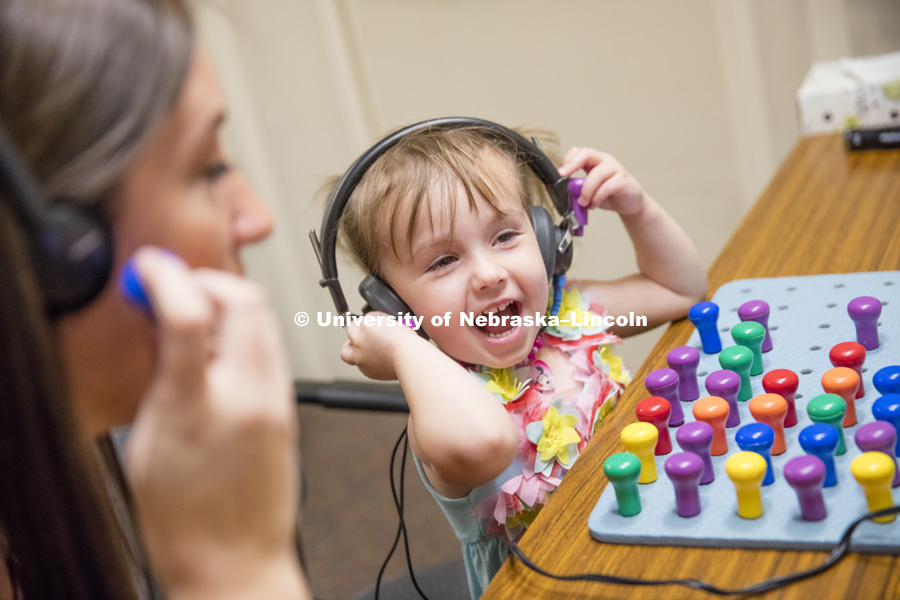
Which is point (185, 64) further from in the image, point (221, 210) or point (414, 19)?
point (414, 19)

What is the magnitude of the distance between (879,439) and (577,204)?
0.55 metres

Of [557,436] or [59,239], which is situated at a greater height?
[59,239]

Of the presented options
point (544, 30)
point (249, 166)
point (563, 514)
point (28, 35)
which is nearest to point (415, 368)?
point (563, 514)

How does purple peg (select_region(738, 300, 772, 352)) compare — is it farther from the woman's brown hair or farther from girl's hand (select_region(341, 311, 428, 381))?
the woman's brown hair

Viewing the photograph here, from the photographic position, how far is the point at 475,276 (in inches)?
36.7

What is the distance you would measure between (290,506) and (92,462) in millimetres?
139

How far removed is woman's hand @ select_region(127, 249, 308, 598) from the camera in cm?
45

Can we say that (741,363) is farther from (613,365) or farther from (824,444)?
(613,365)

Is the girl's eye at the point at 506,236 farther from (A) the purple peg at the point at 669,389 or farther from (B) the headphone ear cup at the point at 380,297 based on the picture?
(A) the purple peg at the point at 669,389

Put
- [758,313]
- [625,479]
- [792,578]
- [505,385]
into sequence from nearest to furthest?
1. [792,578]
2. [625,479]
3. [758,313]
4. [505,385]

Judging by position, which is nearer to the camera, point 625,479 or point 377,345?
point 625,479

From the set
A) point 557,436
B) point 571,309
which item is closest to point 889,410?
point 557,436

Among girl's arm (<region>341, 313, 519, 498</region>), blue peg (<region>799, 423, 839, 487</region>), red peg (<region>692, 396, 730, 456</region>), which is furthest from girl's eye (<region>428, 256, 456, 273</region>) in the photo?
blue peg (<region>799, 423, 839, 487</region>)

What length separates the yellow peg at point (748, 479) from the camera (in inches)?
23.9
